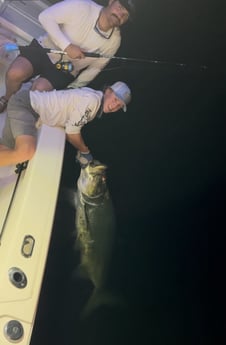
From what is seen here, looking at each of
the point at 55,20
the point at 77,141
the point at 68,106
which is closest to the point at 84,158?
the point at 77,141

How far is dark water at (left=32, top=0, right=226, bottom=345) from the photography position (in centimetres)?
115

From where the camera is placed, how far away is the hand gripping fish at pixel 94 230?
3.82ft

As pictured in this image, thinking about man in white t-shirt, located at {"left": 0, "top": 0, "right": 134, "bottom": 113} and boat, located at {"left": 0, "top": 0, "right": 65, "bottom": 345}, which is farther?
man in white t-shirt, located at {"left": 0, "top": 0, "right": 134, "bottom": 113}


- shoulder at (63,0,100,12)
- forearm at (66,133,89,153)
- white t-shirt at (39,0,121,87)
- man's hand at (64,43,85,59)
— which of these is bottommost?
forearm at (66,133,89,153)

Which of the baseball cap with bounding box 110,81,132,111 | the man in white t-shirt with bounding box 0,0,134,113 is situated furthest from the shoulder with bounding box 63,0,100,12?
the baseball cap with bounding box 110,81,132,111

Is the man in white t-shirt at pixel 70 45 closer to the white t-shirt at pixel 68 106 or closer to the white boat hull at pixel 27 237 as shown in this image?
the white t-shirt at pixel 68 106

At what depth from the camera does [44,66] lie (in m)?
1.14

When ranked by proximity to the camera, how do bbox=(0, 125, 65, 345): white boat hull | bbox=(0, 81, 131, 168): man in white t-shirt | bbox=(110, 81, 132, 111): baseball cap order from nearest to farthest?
1. bbox=(0, 125, 65, 345): white boat hull
2. bbox=(0, 81, 131, 168): man in white t-shirt
3. bbox=(110, 81, 132, 111): baseball cap

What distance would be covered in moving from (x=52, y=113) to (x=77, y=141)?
108 mm

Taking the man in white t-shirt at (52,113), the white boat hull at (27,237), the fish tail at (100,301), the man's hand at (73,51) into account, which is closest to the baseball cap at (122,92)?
the man in white t-shirt at (52,113)

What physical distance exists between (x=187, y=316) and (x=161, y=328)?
105mm

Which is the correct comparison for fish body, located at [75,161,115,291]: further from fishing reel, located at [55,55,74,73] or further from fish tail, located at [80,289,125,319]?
fishing reel, located at [55,55,74,73]

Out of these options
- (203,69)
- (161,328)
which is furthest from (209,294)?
(203,69)

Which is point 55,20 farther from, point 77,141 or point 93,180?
point 93,180
